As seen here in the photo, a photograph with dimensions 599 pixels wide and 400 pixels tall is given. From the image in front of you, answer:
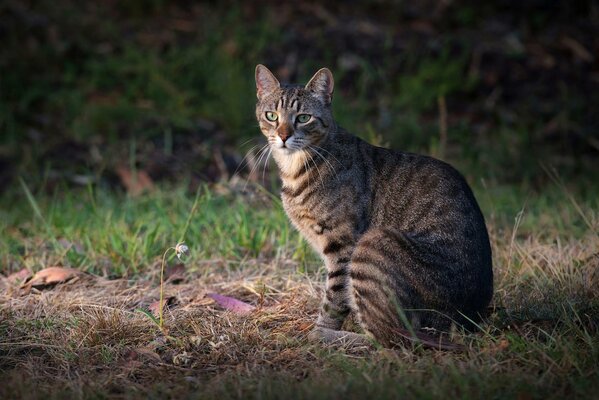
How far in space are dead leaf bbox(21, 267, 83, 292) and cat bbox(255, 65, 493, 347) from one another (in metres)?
1.37

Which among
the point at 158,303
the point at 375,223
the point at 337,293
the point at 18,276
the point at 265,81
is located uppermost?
the point at 265,81

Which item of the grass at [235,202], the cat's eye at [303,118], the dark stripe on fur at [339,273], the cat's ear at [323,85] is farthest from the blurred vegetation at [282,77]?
the dark stripe on fur at [339,273]

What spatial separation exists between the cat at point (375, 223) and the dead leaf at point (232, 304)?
413 mm

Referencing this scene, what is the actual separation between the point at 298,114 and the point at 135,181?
8.07 ft

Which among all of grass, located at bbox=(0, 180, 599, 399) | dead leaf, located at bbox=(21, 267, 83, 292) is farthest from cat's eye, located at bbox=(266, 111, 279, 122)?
dead leaf, located at bbox=(21, 267, 83, 292)

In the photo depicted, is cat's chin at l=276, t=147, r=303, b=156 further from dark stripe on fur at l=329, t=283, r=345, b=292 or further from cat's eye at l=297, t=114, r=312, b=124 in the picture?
dark stripe on fur at l=329, t=283, r=345, b=292

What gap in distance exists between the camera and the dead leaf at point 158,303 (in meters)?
4.39

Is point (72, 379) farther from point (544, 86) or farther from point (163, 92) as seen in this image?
point (544, 86)

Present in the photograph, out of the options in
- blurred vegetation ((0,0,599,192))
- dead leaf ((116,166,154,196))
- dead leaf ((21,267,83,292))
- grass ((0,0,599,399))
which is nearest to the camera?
grass ((0,0,599,399))

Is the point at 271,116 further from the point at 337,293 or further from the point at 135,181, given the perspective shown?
the point at 135,181

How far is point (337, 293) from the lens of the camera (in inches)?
165

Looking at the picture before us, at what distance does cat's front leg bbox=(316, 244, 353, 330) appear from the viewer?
13.7 ft

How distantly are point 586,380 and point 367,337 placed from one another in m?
1.09

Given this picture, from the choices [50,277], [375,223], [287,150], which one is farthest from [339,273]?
[50,277]
